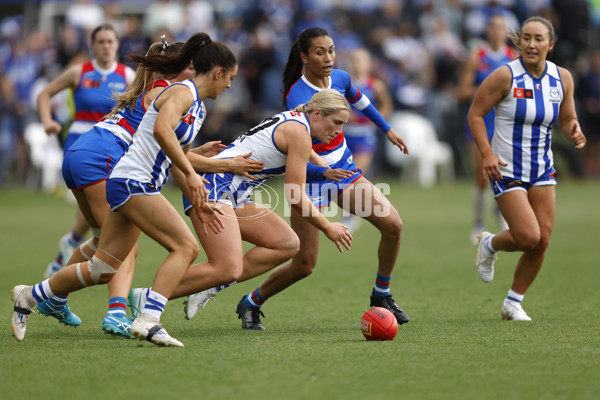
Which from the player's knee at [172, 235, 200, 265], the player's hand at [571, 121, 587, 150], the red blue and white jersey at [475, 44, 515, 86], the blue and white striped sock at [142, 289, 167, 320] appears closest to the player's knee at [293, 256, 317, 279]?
the player's knee at [172, 235, 200, 265]

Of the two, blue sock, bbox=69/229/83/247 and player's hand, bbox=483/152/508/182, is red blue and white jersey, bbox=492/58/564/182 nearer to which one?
player's hand, bbox=483/152/508/182

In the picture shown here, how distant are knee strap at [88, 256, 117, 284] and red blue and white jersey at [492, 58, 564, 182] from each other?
3.13m

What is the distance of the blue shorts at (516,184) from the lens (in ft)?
23.0

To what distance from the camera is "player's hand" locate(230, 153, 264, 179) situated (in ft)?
20.2

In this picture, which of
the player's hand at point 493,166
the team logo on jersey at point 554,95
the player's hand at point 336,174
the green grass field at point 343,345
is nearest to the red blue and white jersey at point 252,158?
the player's hand at point 336,174

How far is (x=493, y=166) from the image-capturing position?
694 cm

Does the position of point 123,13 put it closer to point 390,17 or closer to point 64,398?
point 390,17

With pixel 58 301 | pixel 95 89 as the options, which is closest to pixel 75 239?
pixel 95 89

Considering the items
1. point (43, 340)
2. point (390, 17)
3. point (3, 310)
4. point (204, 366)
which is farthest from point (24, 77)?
point (204, 366)

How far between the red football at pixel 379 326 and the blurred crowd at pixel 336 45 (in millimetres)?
13588

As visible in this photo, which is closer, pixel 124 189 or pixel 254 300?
pixel 124 189

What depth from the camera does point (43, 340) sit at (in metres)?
6.16

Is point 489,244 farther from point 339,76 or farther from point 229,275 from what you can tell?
point 229,275

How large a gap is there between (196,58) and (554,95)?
2935mm
